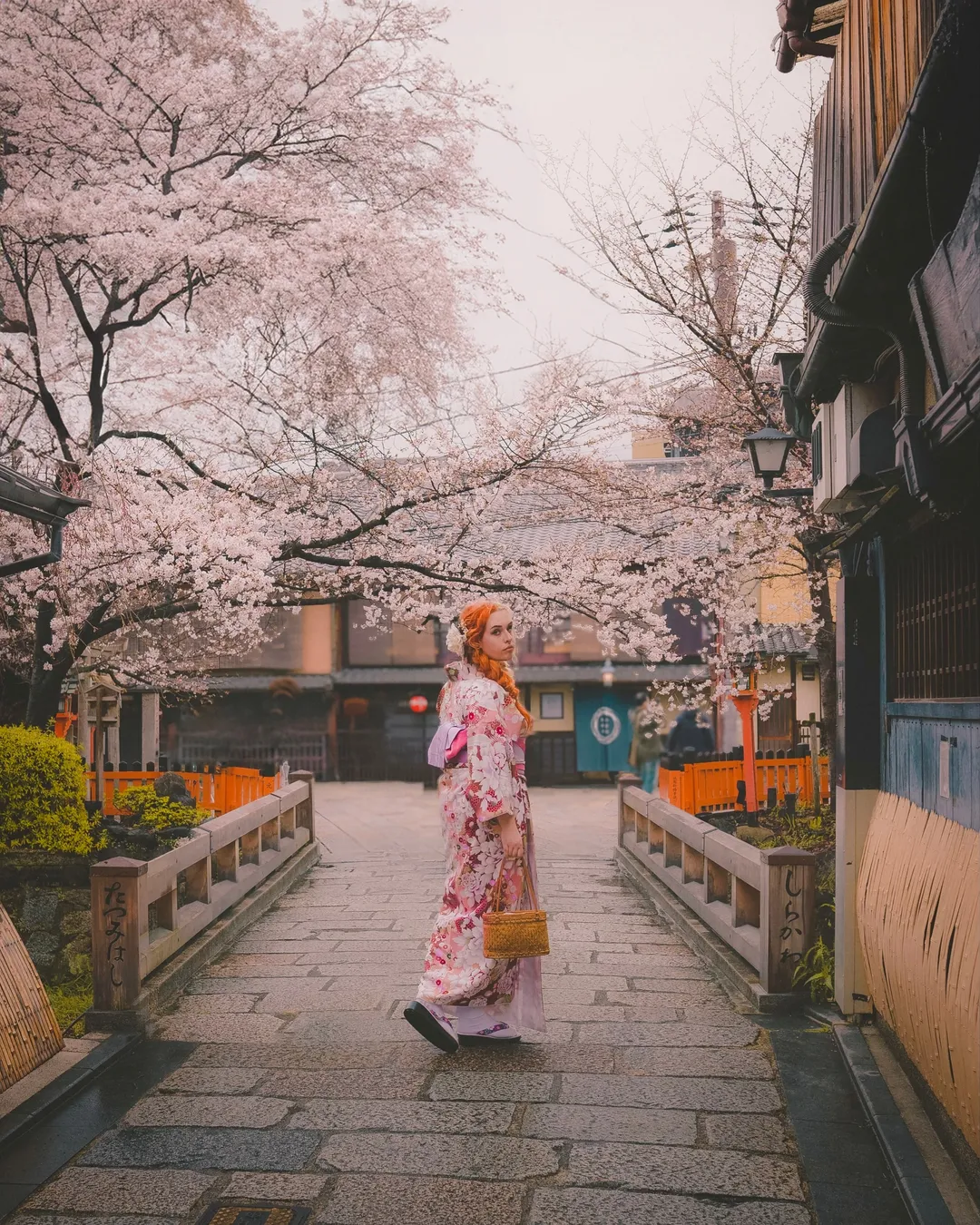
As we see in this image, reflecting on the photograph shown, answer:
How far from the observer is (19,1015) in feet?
14.9

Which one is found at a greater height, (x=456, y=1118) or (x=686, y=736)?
(x=686, y=736)

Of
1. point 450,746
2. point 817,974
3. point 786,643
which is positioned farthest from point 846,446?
point 786,643

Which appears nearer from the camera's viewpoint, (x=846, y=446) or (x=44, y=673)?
(x=846, y=446)

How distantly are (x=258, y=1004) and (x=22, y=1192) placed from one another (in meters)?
2.42

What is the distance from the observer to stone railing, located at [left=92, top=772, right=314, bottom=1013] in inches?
213

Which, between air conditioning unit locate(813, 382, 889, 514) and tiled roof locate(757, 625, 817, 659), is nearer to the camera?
air conditioning unit locate(813, 382, 889, 514)

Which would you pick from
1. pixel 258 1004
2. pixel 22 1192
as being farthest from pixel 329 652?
pixel 22 1192

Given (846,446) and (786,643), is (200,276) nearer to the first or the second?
(846,446)

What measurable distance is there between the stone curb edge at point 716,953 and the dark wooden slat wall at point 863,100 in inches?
162

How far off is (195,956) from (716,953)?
3.33 meters

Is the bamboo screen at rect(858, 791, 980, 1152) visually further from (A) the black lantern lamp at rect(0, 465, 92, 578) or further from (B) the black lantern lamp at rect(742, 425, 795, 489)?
(A) the black lantern lamp at rect(0, 465, 92, 578)

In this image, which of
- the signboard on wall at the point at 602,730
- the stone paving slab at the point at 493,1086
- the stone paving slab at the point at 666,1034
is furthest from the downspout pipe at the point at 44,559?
the signboard on wall at the point at 602,730

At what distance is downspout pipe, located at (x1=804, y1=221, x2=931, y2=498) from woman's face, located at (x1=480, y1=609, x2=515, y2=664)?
1.88 metres

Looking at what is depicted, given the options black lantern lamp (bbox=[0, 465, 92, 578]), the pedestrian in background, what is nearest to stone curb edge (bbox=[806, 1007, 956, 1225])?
black lantern lamp (bbox=[0, 465, 92, 578])
